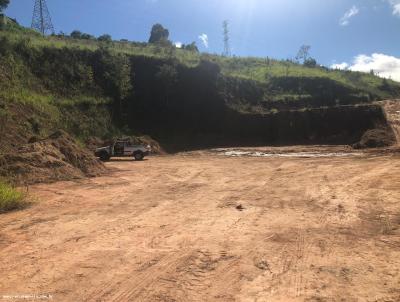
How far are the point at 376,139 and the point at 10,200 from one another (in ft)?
90.9

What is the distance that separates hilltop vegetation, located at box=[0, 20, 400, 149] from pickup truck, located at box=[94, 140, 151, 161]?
578 centimetres

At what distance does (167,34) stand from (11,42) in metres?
60.0

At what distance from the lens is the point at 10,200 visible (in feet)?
44.2

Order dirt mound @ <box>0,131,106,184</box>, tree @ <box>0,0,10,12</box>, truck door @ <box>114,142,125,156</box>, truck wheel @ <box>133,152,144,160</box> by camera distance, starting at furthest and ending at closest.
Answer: tree @ <box>0,0,10,12</box> → truck wheel @ <box>133,152,144,160</box> → truck door @ <box>114,142,125,156</box> → dirt mound @ <box>0,131,106,184</box>

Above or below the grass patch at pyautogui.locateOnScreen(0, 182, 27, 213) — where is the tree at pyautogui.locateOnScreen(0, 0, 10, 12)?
above

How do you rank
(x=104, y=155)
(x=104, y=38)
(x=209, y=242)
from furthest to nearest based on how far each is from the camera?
(x=104, y=38), (x=104, y=155), (x=209, y=242)

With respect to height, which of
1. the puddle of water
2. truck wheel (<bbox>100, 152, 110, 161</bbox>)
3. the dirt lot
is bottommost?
the dirt lot

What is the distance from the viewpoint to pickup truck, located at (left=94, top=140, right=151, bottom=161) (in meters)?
30.6

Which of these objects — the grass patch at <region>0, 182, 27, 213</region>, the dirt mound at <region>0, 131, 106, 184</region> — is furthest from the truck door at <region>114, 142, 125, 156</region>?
the grass patch at <region>0, 182, 27, 213</region>

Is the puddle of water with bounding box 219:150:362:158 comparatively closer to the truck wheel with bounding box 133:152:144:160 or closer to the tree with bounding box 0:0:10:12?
the truck wheel with bounding box 133:152:144:160

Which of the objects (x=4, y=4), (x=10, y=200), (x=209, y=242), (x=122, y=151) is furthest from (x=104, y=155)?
(x=4, y=4)

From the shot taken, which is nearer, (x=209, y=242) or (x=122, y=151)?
(x=209, y=242)

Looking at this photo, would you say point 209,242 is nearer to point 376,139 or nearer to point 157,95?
point 376,139

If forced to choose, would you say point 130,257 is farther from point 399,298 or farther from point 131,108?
point 131,108
